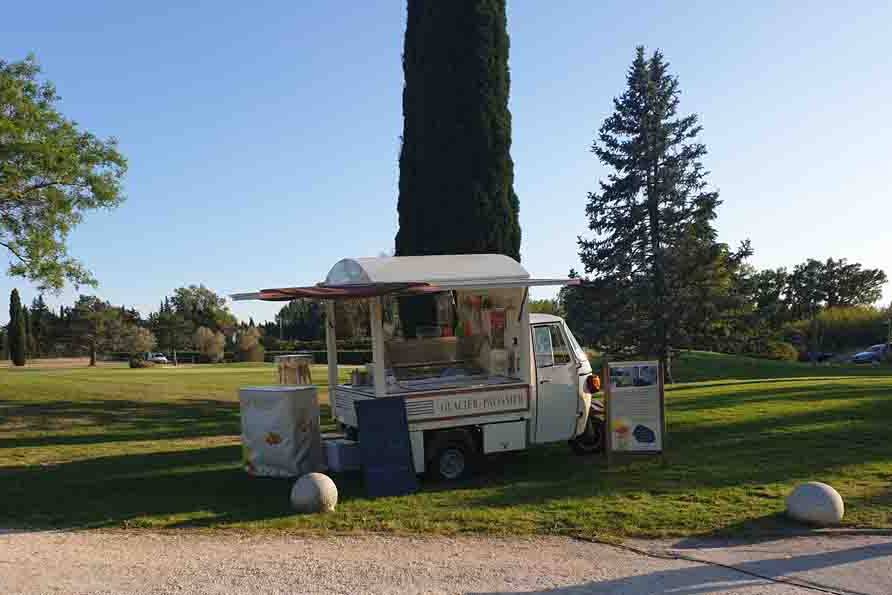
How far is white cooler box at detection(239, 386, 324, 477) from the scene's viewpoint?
417 inches

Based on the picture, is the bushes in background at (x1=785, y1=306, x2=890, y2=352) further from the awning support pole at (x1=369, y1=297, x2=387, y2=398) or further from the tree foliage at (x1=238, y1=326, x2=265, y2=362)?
the awning support pole at (x1=369, y1=297, x2=387, y2=398)

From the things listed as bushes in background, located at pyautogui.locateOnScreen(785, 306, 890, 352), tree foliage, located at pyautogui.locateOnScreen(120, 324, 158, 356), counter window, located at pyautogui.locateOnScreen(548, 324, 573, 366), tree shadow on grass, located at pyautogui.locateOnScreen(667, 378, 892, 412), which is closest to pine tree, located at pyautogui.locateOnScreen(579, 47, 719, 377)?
tree shadow on grass, located at pyautogui.locateOnScreen(667, 378, 892, 412)

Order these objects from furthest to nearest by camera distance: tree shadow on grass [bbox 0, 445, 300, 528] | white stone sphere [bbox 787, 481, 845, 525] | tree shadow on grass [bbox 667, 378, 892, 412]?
tree shadow on grass [bbox 667, 378, 892, 412] < tree shadow on grass [bbox 0, 445, 300, 528] < white stone sphere [bbox 787, 481, 845, 525]

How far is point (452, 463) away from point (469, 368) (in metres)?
1.96

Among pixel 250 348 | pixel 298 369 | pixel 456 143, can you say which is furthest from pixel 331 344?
pixel 250 348

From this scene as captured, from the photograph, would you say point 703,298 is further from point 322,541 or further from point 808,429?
point 322,541

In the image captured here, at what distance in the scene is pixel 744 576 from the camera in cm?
607

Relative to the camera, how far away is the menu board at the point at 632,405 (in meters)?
10.3

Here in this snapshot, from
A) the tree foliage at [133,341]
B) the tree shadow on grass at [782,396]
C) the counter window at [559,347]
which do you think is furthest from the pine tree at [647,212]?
the tree foliage at [133,341]

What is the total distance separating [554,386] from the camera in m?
11.0

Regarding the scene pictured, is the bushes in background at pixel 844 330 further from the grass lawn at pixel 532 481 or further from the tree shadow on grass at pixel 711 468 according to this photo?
the tree shadow on grass at pixel 711 468

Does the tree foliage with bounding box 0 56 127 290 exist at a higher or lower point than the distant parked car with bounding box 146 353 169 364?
higher

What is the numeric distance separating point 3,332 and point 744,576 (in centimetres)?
7796

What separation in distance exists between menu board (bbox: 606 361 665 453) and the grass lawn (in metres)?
0.44
